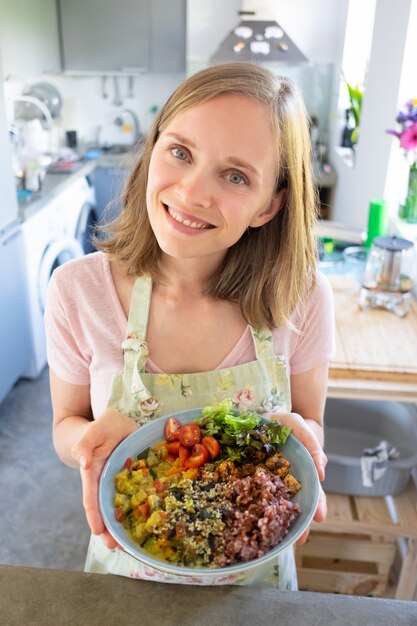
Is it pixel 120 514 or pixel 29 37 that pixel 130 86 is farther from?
pixel 120 514

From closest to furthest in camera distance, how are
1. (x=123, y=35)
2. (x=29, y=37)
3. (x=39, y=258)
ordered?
(x=39, y=258), (x=29, y=37), (x=123, y=35)

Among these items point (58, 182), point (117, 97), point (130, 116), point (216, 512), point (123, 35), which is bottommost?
point (58, 182)

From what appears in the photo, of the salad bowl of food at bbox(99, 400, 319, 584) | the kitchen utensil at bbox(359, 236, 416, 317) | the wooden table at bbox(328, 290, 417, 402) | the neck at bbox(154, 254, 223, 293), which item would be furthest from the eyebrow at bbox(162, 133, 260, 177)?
the kitchen utensil at bbox(359, 236, 416, 317)

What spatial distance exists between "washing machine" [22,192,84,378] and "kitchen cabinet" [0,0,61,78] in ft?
2.68

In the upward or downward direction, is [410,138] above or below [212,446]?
above

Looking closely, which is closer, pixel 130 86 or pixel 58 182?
pixel 58 182

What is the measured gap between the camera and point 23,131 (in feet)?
10.4

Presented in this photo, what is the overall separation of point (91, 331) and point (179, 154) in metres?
0.32

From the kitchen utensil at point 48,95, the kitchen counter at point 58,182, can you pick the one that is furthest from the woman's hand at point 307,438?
the kitchen utensil at point 48,95

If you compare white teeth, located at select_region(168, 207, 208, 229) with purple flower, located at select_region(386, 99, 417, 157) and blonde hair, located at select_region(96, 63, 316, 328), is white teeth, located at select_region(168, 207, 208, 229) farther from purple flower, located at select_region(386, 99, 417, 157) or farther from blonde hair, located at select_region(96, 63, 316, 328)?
purple flower, located at select_region(386, 99, 417, 157)

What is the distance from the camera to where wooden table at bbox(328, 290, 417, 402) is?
1346mm

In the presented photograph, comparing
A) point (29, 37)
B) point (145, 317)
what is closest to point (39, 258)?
point (29, 37)

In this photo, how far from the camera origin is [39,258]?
280 cm

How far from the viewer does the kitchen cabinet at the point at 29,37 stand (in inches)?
118
